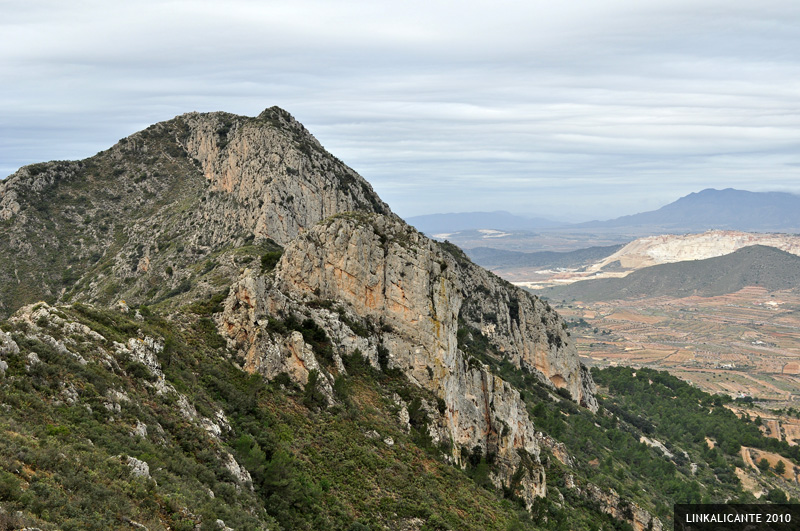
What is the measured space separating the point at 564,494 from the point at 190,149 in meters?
114

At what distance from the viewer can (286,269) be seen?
50562 mm

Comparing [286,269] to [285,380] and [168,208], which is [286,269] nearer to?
[285,380]

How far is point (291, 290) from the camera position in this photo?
48.9 m

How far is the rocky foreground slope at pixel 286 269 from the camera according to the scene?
4494cm

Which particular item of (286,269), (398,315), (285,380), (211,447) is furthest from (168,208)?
(211,447)

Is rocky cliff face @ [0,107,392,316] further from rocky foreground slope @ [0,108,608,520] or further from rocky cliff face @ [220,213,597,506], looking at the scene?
rocky cliff face @ [220,213,597,506]

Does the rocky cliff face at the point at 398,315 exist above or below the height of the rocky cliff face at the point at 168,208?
→ below

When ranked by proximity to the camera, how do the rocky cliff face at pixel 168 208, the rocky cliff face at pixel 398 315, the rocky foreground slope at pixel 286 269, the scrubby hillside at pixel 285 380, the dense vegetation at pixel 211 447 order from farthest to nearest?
the rocky cliff face at pixel 168 208 < the rocky foreground slope at pixel 286 269 < the rocky cliff face at pixel 398 315 < the scrubby hillside at pixel 285 380 < the dense vegetation at pixel 211 447

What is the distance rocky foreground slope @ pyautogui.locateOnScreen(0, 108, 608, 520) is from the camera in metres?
44.9

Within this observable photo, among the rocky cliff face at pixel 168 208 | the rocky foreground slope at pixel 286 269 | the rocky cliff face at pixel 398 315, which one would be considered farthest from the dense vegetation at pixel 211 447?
the rocky cliff face at pixel 168 208

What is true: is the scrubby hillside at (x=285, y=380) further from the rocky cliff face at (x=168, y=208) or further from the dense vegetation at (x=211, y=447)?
the rocky cliff face at (x=168, y=208)

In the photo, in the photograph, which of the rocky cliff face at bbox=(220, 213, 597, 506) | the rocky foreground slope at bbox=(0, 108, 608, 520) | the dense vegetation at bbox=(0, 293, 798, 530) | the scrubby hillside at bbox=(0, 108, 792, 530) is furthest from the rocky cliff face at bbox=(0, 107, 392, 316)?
the dense vegetation at bbox=(0, 293, 798, 530)

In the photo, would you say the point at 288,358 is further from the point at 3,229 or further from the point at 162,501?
the point at 3,229

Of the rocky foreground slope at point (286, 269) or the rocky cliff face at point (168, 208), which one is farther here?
the rocky cliff face at point (168, 208)
